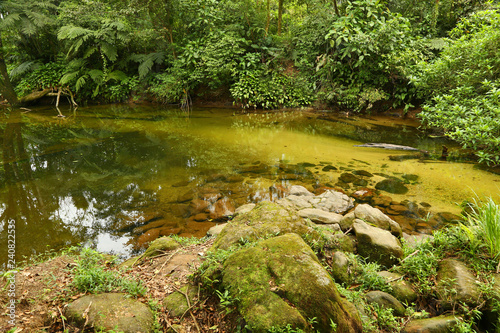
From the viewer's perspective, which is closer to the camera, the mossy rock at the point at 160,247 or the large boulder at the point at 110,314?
the large boulder at the point at 110,314

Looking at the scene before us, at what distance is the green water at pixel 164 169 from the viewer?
4254mm

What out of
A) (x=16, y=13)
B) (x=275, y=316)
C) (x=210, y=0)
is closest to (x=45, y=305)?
(x=275, y=316)

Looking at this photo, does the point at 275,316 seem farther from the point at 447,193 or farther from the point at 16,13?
the point at 16,13

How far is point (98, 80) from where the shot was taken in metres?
13.9

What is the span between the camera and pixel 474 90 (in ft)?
21.7

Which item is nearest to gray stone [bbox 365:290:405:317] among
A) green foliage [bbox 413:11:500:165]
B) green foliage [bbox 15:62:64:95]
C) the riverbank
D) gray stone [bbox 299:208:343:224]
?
the riverbank

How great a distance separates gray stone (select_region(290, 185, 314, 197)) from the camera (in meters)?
4.92

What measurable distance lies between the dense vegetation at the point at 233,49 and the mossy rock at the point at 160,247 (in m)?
9.38

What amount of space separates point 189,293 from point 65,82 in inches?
590

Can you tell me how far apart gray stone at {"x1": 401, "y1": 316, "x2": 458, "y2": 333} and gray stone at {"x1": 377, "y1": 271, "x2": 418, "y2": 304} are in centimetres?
28

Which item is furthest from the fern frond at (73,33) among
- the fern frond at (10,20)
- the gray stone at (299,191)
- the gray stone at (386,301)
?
the gray stone at (386,301)

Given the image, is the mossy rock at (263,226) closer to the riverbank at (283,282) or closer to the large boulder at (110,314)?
the riverbank at (283,282)

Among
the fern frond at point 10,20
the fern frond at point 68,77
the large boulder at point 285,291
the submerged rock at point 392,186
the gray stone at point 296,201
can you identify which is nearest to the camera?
the large boulder at point 285,291

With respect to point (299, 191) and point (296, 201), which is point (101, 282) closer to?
point (296, 201)
